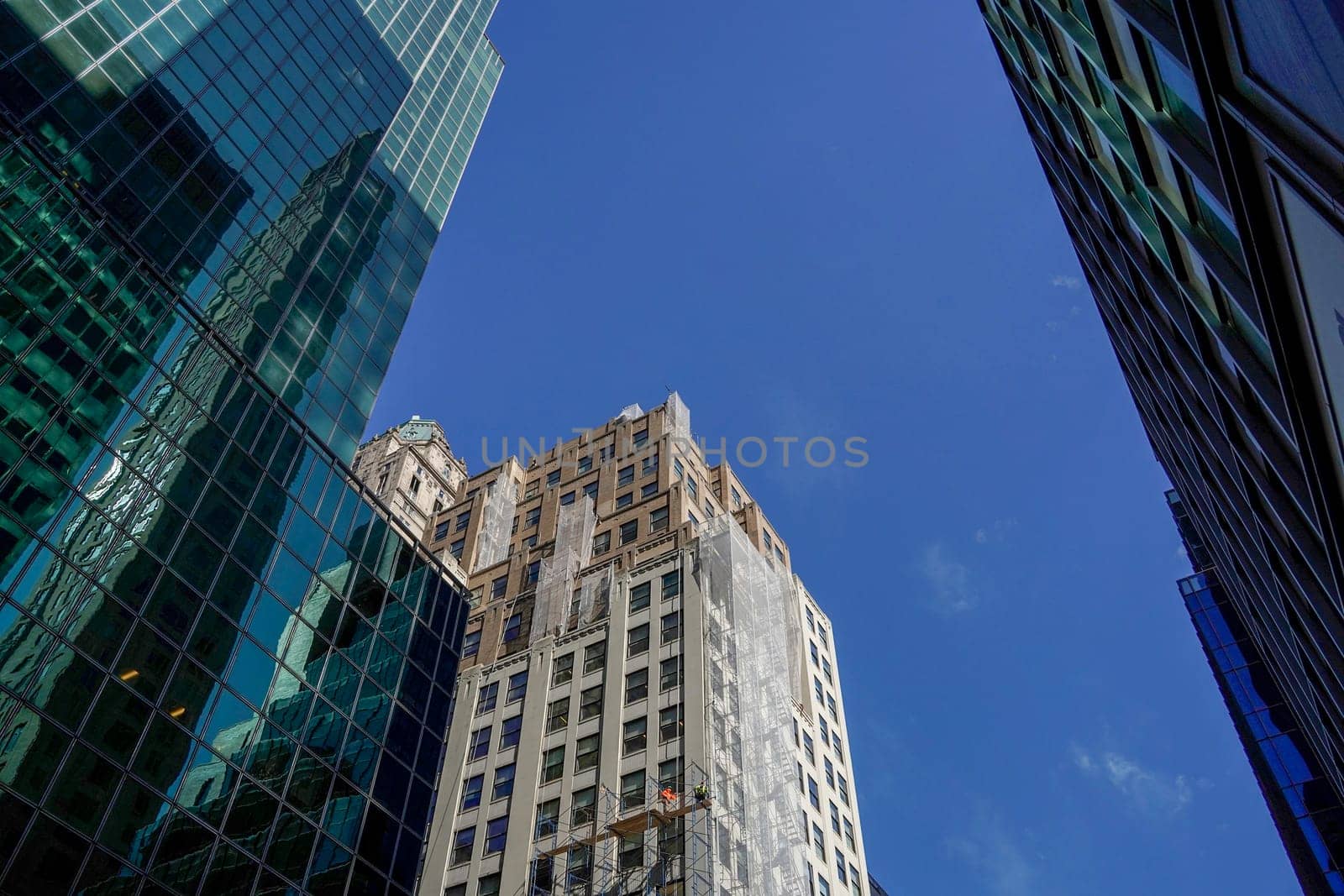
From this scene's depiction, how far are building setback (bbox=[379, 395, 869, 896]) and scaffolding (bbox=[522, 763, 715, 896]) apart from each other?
11 cm

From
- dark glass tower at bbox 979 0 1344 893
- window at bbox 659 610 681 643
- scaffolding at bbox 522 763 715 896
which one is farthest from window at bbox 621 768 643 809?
dark glass tower at bbox 979 0 1344 893

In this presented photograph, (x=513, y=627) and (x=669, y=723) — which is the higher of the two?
(x=513, y=627)

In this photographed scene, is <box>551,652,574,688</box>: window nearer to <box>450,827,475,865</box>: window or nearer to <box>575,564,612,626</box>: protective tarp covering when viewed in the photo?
<box>575,564,612,626</box>: protective tarp covering

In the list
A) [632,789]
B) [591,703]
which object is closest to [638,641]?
[591,703]

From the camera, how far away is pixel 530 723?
65312 millimetres

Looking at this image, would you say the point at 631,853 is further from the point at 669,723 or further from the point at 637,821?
the point at 669,723

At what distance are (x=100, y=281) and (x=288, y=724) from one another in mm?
15245

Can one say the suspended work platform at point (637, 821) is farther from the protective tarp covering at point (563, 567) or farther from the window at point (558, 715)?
the protective tarp covering at point (563, 567)

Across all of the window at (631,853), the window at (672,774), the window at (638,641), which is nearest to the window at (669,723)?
the window at (672,774)

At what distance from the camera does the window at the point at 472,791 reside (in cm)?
6253

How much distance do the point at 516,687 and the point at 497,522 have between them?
2266 cm

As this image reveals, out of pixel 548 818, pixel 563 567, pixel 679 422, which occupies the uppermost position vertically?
pixel 679 422

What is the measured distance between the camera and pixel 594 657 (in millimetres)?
67312

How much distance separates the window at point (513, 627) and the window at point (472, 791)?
12437mm
